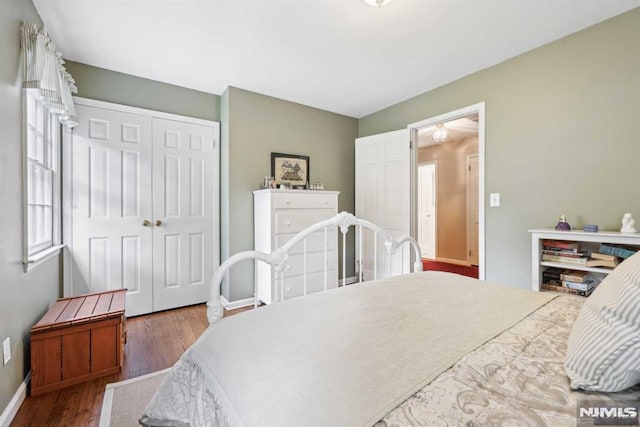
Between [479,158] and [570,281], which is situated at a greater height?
[479,158]

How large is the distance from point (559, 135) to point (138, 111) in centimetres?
362

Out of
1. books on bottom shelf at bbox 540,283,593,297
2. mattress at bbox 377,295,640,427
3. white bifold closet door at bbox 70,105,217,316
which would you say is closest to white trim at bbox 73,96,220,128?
white bifold closet door at bbox 70,105,217,316

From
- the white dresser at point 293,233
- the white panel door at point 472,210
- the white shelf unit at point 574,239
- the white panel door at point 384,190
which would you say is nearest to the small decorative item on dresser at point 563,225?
the white shelf unit at point 574,239

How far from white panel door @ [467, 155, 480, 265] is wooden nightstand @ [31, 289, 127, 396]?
17.0 feet

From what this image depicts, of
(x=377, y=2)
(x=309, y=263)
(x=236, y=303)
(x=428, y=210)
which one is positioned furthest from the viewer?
(x=428, y=210)

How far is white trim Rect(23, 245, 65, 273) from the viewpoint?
160cm

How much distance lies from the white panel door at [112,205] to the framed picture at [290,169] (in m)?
1.26

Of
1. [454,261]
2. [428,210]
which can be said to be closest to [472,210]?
[428,210]

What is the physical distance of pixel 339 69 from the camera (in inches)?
100

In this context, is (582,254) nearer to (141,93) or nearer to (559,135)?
(559,135)

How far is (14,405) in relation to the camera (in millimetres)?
1439

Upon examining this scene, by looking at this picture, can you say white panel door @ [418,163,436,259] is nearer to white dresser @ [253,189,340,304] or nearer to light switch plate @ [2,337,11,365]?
white dresser @ [253,189,340,304]

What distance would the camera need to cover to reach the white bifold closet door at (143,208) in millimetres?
2473

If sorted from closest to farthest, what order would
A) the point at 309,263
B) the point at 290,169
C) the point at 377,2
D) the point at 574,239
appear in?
the point at 377,2 < the point at 574,239 < the point at 309,263 < the point at 290,169
